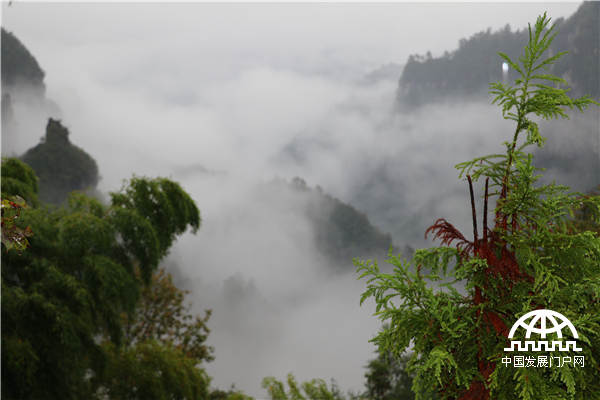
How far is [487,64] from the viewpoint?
5369 centimetres

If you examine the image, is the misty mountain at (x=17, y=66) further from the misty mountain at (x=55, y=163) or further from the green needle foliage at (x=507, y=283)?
the green needle foliage at (x=507, y=283)

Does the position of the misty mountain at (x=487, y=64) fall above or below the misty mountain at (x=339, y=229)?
above

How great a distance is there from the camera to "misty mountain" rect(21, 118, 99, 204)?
24.0m

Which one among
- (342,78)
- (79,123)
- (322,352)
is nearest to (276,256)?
(322,352)

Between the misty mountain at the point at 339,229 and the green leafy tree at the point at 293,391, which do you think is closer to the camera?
the green leafy tree at the point at 293,391

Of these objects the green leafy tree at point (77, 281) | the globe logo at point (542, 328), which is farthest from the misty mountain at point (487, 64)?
the globe logo at point (542, 328)

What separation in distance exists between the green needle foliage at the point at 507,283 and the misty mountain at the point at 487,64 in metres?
24.9

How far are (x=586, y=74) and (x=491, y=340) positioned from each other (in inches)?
1554

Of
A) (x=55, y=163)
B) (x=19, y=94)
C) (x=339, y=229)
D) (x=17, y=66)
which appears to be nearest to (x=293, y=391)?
(x=55, y=163)

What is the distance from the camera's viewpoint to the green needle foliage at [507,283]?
0.89 m
